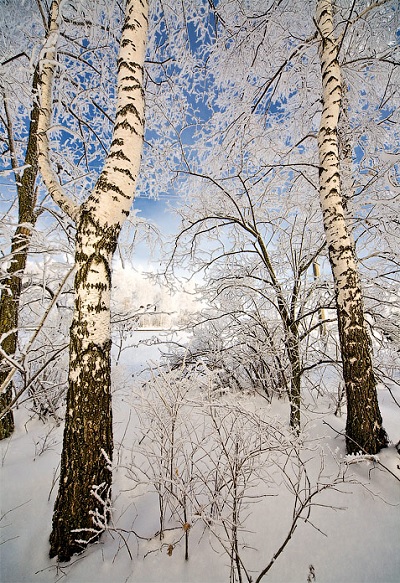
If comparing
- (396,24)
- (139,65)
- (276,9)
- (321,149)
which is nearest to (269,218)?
(321,149)

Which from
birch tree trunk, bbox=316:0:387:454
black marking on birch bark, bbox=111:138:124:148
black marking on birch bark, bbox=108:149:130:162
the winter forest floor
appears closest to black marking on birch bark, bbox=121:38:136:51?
black marking on birch bark, bbox=111:138:124:148

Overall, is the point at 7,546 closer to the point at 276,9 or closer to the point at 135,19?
the point at 135,19

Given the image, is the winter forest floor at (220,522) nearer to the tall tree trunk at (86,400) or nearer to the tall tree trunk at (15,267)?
the tall tree trunk at (86,400)

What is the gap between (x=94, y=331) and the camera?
1.59m

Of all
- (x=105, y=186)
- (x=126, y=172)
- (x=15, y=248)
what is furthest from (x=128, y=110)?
(x=15, y=248)

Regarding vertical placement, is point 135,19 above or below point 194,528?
above

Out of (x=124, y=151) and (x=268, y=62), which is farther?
(x=268, y=62)

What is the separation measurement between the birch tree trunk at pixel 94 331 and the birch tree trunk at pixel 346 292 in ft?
6.15

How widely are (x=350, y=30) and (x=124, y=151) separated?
3801mm

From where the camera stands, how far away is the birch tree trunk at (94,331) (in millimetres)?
1475

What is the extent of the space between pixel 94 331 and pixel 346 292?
A: 7.19ft

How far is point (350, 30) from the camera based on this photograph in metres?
3.25

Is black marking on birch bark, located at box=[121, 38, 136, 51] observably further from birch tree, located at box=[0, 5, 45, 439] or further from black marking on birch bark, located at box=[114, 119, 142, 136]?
birch tree, located at box=[0, 5, 45, 439]

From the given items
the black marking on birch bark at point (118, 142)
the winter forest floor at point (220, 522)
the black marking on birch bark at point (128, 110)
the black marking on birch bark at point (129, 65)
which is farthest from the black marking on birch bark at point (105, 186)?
the winter forest floor at point (220, 522)
